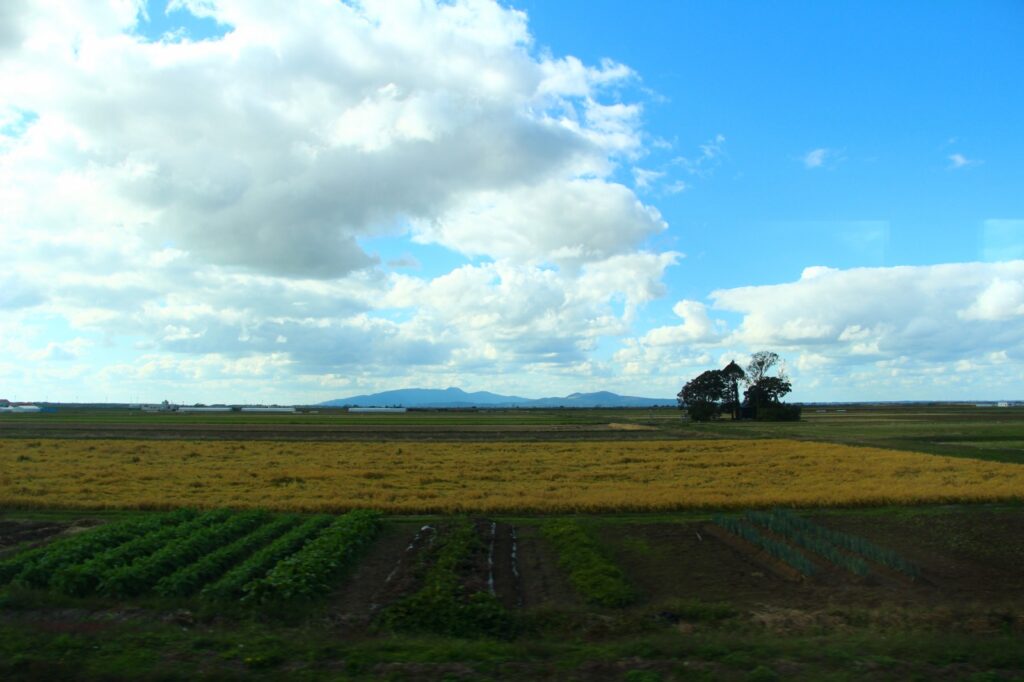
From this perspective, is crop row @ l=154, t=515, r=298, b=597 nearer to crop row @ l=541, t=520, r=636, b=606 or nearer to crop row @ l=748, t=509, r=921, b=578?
crop row @ l=541, t=520, r=636, b=606

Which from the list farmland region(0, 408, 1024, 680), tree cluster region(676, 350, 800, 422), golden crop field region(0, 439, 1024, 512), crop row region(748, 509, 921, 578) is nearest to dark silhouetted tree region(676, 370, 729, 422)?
tree cluster region(676, 350, 800, 422)

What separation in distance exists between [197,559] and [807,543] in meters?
14.4

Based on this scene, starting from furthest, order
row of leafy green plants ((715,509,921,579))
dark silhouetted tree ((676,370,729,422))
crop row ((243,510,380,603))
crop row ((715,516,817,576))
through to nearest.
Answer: dark silhouetted tree ((676,370,729,422)) < row of leafy green plants ((715,509,921,579)) < crop row ((715,516,817,576)) < crop row ((243,510,380,603))

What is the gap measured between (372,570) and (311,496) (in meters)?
11.7

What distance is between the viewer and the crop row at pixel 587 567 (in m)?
12.9

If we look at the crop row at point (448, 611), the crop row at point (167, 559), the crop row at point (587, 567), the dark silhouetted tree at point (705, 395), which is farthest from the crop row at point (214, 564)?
the dark silhouetted tree at point (705, 395)

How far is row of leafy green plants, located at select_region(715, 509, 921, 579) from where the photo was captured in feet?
50.1

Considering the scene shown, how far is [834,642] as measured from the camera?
997 centimetres

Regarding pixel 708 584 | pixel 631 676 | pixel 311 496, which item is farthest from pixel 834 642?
pixel 311 496

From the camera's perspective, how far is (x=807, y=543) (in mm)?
17594

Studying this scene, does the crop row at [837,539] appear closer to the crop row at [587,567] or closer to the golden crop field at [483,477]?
the golden crop field at [483,477]

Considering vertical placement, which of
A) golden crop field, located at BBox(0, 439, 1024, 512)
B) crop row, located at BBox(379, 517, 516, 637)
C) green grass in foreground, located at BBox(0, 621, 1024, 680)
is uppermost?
green grass in foreground, located at BBox(0, 621, 1024, 680)

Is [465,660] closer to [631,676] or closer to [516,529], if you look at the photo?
[631,676]

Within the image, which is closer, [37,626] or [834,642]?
[834,642]
